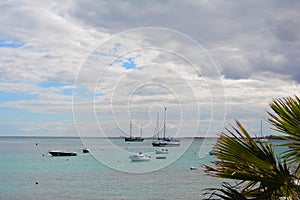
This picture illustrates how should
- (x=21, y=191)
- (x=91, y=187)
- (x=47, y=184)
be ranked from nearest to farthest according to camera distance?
(x=21, y=191) < (x=91, y=187) < (x=47, y=184)

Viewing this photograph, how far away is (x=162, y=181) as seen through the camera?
170 ft

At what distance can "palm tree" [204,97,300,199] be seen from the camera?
248 inches

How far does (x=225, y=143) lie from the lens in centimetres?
671

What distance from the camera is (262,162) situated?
643 centimetres

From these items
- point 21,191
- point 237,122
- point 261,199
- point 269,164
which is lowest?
point 21,191

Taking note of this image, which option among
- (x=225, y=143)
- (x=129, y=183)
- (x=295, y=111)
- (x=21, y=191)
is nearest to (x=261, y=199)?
(x=225, y=143)

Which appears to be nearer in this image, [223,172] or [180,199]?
[223,172]

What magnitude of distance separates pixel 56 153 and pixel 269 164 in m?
105

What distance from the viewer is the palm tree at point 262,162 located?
6.30m

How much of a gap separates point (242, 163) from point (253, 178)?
0.29 meters

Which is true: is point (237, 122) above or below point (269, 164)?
above

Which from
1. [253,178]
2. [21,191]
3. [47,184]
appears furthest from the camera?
[47,184]

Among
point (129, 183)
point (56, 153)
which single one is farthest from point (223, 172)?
point (56, 153)

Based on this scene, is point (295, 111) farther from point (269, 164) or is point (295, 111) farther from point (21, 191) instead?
point (21, 191)
